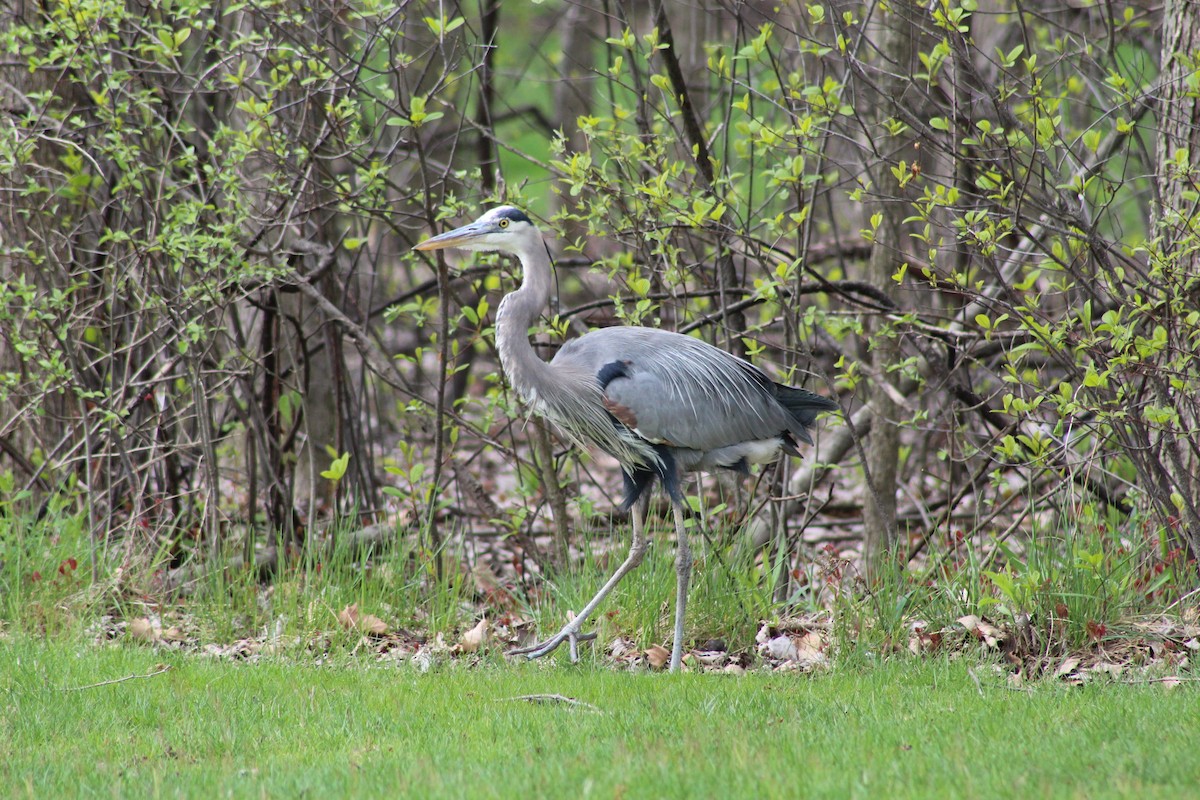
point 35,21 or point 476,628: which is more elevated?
point 35,21

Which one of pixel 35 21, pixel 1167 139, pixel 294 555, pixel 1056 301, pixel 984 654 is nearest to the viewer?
pixel 984 654

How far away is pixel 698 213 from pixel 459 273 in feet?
6.19

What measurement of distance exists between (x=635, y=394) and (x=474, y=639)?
152cm

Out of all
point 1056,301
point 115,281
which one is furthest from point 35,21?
point 1056,301

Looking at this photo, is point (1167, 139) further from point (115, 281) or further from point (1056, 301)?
point (115, 281)

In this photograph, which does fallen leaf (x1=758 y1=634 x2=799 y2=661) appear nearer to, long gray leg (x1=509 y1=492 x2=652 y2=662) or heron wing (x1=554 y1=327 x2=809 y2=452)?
long gray leg (x1=509 y1=492 x2=652 y2=662)

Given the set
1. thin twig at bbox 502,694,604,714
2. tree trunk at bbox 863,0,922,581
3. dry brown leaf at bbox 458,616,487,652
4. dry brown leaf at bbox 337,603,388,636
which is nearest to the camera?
thin twig at bbox 502,694,604,714

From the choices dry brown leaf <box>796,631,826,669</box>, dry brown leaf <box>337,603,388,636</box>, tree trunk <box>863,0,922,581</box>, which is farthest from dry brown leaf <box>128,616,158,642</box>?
tree trunk <box>863,0,922,581</box>

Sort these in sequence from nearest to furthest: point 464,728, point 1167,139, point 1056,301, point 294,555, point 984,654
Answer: point 464,728 < point 984,654 < point 1167,139 < point 294,555 < point 1056,301

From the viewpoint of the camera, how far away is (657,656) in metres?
6.29

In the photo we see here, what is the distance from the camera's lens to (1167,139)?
6.30 meters

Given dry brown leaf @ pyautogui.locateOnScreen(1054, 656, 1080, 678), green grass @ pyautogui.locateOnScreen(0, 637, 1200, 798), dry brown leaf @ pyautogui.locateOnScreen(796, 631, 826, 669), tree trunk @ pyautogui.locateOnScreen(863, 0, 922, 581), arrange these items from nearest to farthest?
green grass @ pyautogui.locateOnScreen(0, 637, 1200, 798) < dry brown leaf @ pyautogui.locateOnScreen(1054, 656, 1080, 678) < dry brown leaf @ pyautogui.locateOnScreen(796, 631, 826, 669) < tree trunk @ pyautogui.locateOnScreen(863, 0, 922, 581)

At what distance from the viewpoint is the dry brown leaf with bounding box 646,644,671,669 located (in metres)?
6.27

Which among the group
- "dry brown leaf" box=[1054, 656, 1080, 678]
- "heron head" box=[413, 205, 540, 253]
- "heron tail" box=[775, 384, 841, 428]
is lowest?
"dry brown leaf" box=[1054, 656, 1080, 678]
